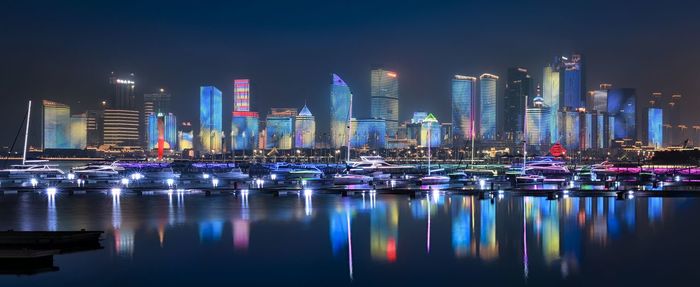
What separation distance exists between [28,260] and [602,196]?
38.0 m

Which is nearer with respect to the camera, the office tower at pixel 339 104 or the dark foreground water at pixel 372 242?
the dark foreground water at pixel 372 242

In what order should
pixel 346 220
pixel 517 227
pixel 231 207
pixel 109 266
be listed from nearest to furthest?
pixel 109 266 → pixel 517 227 → pixel 346 220 → pixel 231 207

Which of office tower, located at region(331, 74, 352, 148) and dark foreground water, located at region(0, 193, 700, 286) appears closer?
dark foreground water, located at region(0, 193, 700, 286)

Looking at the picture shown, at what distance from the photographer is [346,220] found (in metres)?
35.2

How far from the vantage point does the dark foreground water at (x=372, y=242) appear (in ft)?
71.6

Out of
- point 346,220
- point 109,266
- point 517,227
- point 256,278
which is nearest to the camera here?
point 256,278

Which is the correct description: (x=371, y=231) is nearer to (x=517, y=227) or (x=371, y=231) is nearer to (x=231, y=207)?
(x=517, y=227)

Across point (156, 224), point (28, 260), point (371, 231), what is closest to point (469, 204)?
point (371, 231)

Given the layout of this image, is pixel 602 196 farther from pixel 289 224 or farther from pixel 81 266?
pixel 81 266

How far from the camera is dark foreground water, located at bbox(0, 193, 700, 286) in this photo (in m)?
21.8

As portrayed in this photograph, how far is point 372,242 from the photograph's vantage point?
28.4 meters

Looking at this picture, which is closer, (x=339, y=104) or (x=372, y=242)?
(x=372, y=242)

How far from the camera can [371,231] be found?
→ 31.4 meters

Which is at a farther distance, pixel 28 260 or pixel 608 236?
pixel 608 236
